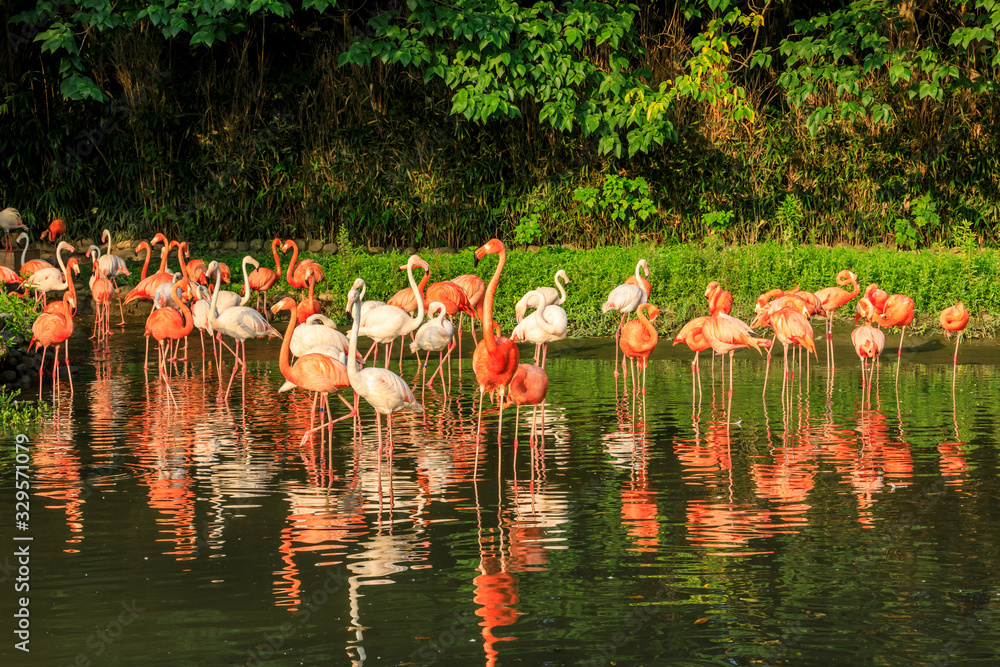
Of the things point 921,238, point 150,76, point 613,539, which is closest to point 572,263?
point 921,238

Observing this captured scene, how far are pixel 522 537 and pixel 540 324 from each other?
13.3 feet

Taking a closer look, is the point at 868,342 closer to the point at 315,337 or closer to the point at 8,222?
the point at 315,337

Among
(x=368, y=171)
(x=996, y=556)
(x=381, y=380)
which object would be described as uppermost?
(x=368, y=171)

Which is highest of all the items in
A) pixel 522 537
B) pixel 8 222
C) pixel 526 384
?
pixel 8 222

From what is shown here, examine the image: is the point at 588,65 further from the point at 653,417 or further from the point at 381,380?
the point at 381,380

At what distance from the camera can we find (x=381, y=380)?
760 centimetres

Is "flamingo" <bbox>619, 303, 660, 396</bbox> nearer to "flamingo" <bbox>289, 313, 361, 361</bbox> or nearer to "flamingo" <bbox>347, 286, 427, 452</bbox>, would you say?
"flamingo" <bbox>289, 313, 361, 361</bbox>

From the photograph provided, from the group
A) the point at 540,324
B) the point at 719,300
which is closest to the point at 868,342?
the point at 719,300

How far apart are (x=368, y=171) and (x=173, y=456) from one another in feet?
38.5

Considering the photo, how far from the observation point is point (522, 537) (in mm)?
6285

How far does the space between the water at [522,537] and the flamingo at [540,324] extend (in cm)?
73

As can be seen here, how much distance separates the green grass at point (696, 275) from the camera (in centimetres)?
1489

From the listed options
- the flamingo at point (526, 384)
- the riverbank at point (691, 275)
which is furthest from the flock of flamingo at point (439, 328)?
the riverbank at point (691, 275)

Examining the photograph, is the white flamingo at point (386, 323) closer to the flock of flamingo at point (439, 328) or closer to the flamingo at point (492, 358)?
the flock of flamingo at point (439, 328)
